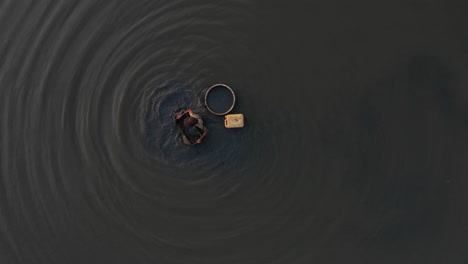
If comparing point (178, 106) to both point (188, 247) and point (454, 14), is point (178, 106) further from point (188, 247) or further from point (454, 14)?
point (454, 14)

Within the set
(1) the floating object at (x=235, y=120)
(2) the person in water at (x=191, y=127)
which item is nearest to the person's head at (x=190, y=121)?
(2) the person in water at (x=191, y=127)

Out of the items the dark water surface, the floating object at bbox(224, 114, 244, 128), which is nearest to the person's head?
the dark water surface

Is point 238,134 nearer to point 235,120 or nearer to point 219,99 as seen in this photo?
point 235,120

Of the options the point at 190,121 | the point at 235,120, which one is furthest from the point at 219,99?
the point at 190,121

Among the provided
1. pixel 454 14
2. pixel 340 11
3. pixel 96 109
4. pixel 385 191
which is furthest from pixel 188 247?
pixel 454 14

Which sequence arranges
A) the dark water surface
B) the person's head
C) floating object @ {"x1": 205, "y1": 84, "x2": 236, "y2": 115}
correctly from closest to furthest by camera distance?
the dark water surface → the person's head → floating object @ {"x1": 205, "y1": 84, "x2": 236, "y2": 115}

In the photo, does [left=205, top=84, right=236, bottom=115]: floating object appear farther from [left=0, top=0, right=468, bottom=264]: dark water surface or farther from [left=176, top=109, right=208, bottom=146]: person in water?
[left=176, top=109, right=208, bottom=146]: person in water

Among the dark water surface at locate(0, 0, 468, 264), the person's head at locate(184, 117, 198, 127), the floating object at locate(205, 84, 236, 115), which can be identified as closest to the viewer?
the dark water surface at locate(0, 0, 468, 264)
